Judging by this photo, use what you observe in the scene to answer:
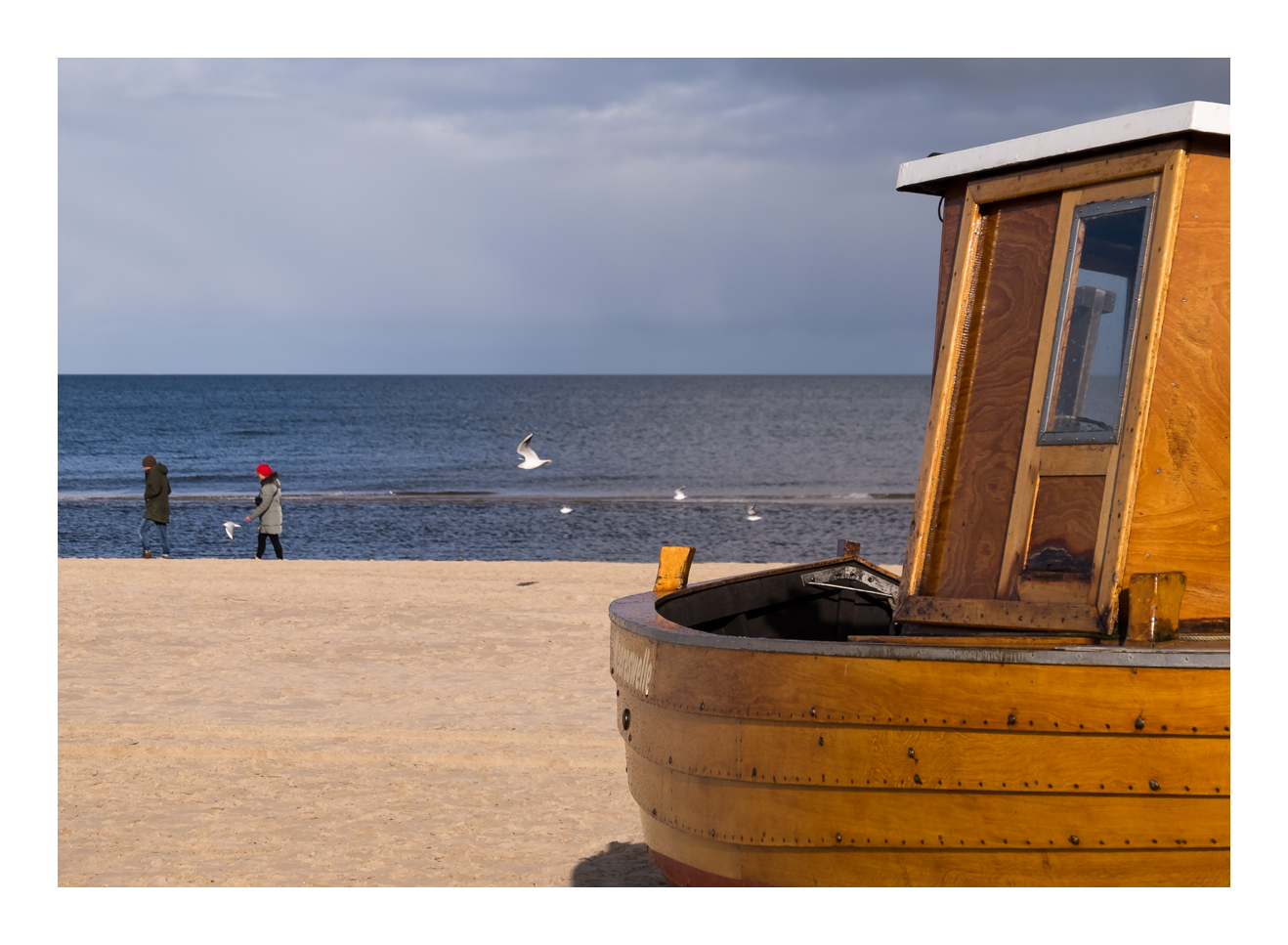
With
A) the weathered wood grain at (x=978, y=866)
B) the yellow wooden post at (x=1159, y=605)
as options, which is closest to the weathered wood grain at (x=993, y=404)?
the yellow wooden post at (x=1159, y=605)

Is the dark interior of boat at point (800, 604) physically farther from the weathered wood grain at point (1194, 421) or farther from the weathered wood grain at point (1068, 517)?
the weathered wood grain at point (1194, 421)

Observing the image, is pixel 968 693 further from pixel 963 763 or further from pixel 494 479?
pixel 494 479

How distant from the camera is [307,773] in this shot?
24.5 feet

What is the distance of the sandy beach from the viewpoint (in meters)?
5.95

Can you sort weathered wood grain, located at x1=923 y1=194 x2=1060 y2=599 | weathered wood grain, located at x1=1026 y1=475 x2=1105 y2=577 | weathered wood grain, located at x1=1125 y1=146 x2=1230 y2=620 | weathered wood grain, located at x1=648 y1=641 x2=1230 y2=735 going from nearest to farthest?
weathered wood grain, located at x1=648 y1=641 x2=1230 y2=735 → weathered wood grain, located at x1=1125 y1=146 x2=1230 y2=620 → weathered wood grain, located at x1=1026 y1=475 x2=1105 y2=577 → weathered wood grain, located at x1=923 y1=194 x2=1060 y2=599

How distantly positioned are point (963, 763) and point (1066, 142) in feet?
6.50

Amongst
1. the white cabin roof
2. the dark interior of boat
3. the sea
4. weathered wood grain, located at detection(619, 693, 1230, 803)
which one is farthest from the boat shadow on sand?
the sea

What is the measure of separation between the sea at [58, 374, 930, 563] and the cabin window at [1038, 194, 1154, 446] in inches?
451

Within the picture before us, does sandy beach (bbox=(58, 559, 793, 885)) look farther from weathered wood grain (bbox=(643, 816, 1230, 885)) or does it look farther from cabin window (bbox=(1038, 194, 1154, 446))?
cabin window (bbox=(1038, 194, 1154, 446))

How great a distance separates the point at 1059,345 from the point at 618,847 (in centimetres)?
369

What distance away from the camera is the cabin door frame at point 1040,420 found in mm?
3514

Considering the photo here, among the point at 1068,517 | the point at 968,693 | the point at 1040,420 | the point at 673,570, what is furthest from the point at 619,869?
the point at 1040,420

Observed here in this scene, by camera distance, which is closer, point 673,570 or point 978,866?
point 978,866

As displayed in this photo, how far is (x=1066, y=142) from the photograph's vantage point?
3697 mm
